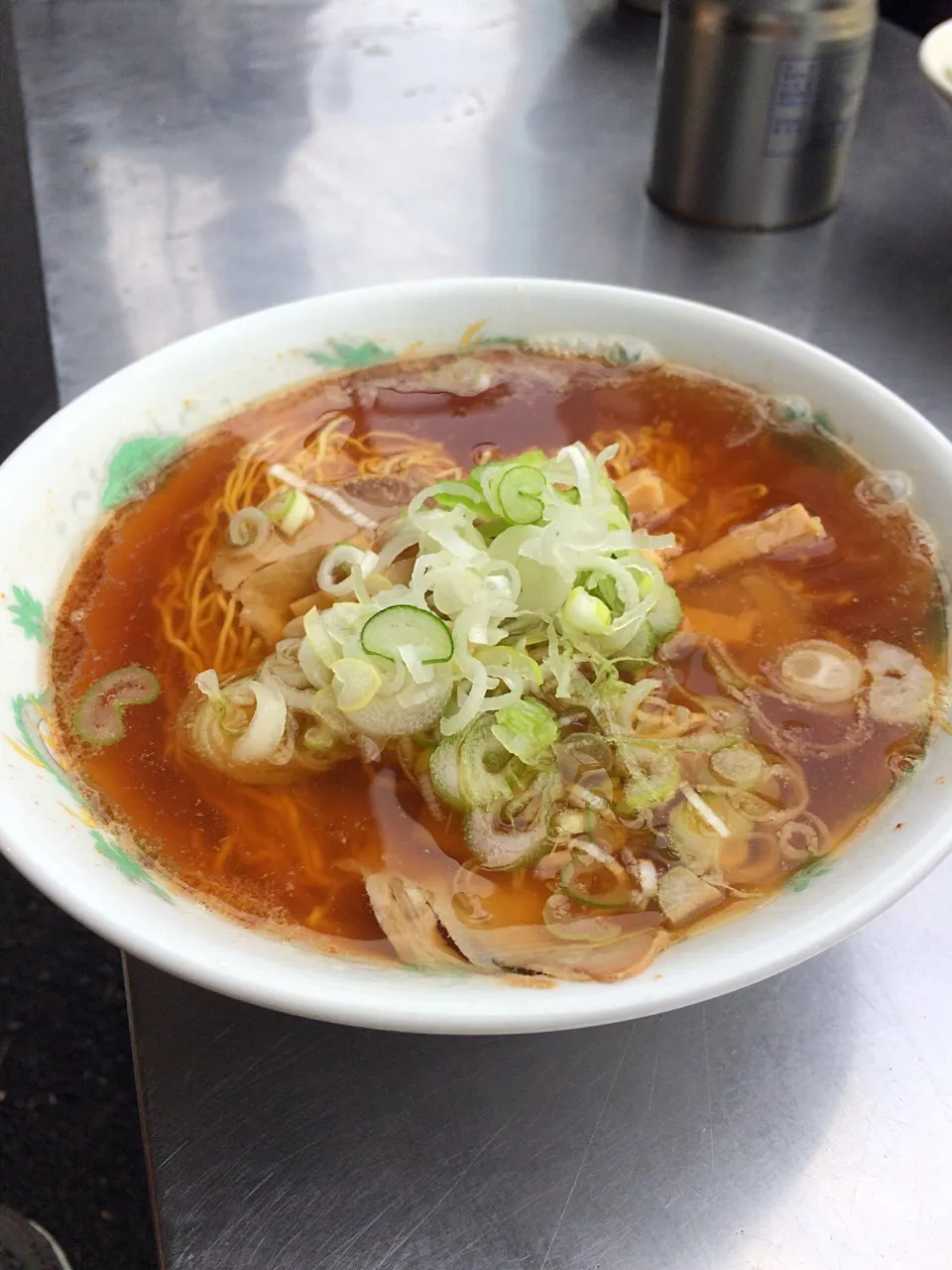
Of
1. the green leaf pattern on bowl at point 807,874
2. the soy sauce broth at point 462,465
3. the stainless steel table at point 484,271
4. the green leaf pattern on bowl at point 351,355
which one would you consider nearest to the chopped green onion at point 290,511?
the soy sauce broth at point 462,465

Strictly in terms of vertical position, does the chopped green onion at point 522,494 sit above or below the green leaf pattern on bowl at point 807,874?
above

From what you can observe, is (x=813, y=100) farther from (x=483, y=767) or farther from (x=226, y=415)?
(x=483, y=767)

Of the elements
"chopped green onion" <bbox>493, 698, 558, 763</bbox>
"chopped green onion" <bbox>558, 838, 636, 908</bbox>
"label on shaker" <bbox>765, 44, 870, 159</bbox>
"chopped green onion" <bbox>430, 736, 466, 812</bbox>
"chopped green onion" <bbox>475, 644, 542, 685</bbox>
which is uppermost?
"label on shaker" <bbox>765, 44, 870, 159</bbox>

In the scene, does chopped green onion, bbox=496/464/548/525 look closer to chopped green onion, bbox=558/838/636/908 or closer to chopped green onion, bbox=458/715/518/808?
chopped green onion, bbox=458/715/518/808

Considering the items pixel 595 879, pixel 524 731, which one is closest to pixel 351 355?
pixel 524 731

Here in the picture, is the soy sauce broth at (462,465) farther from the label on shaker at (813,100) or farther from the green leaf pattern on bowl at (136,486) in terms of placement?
the label on shaker at (813,100)

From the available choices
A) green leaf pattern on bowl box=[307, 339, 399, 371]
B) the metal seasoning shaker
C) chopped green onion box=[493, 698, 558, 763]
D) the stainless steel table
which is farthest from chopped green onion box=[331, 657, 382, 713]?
the metal seasoning shaker

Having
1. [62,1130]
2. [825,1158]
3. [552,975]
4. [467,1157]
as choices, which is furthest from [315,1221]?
[62,1130]
